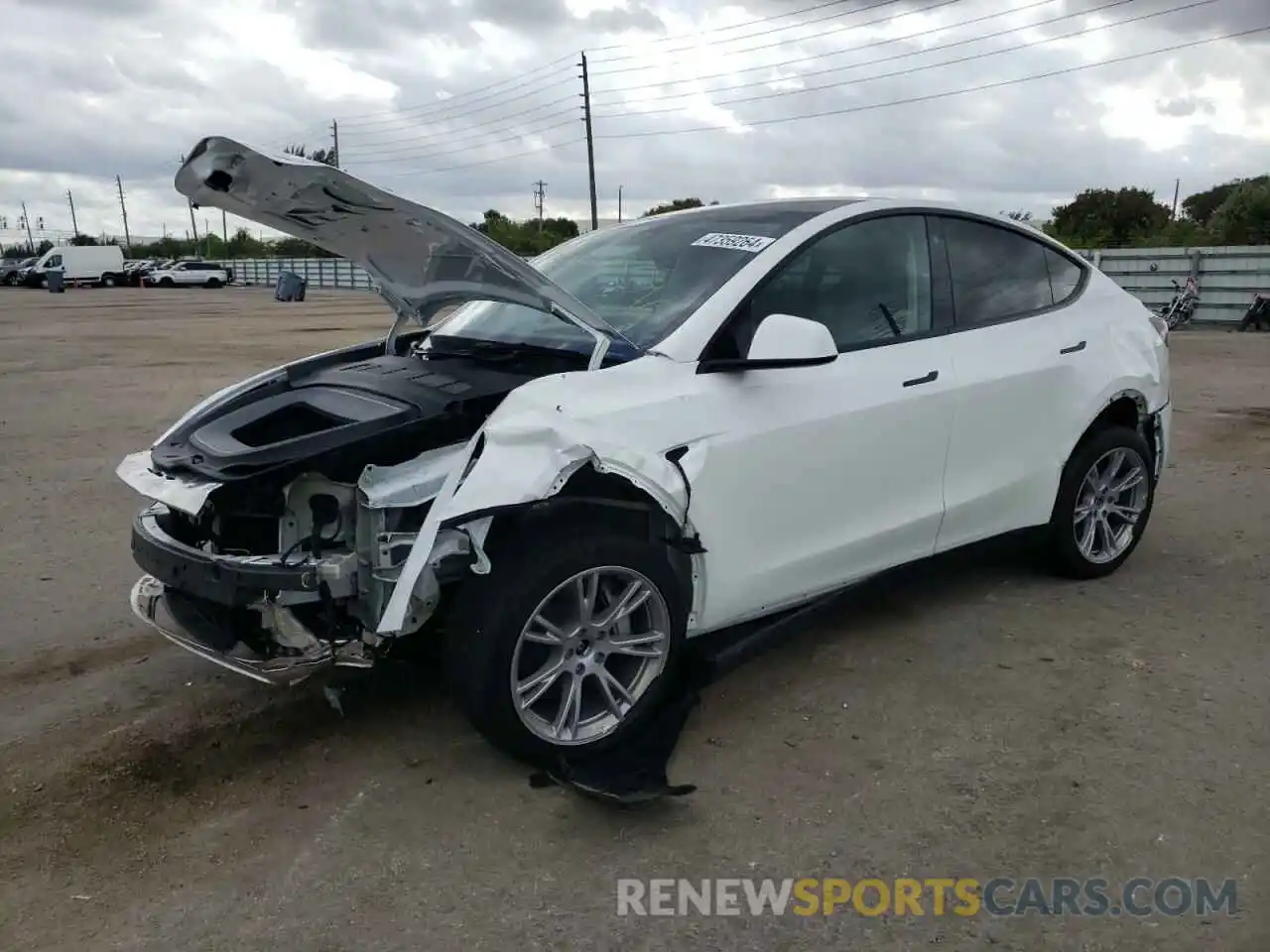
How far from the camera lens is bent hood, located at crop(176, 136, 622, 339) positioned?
2969 millimetres

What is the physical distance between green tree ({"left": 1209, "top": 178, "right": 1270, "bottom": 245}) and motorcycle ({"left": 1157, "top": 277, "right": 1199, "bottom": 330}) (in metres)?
12.0

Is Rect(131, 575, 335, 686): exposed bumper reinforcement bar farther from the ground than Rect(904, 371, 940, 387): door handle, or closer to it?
closer to it

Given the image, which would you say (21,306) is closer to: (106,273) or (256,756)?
(106,273)

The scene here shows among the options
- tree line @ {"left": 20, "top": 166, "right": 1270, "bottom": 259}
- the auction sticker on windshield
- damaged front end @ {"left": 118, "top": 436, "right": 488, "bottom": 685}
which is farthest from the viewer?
tree line @ {"left": 20, "top": 166, "right": 1270, "bottom": 259}

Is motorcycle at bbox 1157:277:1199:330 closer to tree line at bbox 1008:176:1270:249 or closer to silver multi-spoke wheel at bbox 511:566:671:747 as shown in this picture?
tree line at bbox 1008:176:1270:249

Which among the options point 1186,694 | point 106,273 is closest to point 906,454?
point 1186,694

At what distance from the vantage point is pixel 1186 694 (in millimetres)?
3805

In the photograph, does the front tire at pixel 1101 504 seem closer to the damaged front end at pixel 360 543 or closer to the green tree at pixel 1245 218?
the damaged front end at pixel 360 543

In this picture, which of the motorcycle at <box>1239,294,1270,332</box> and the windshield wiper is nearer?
the windshield wiper

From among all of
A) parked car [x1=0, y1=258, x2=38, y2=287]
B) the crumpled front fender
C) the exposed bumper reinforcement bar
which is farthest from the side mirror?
parked car [x1=0, y1=258, x2=38, y2=287]

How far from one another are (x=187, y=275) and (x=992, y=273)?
187 ft

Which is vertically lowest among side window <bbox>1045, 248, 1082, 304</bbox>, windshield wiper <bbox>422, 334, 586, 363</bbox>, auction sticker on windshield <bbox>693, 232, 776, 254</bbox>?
windshield wiper <bbox>422, 334, 586, 363</bbox>

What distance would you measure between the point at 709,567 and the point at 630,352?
0.72m

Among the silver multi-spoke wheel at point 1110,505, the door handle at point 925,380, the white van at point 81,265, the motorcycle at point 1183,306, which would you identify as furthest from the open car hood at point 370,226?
the white van at point 81,265
